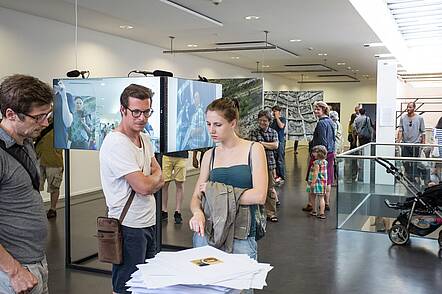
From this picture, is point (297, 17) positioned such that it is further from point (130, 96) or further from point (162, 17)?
point (130, 96)

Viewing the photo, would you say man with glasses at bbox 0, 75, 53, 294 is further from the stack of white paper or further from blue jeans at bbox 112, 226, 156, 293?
blue jeans at bbox 112, 226, 156, 293

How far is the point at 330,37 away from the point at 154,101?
654 cm

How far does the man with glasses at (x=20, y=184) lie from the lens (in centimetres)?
163

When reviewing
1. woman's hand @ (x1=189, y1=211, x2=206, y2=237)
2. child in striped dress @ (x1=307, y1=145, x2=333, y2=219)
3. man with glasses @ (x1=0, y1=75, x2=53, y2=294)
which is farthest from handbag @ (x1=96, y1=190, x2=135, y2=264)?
child in striped dress @ (x1=307, y1=145, x2=333, y2=219)

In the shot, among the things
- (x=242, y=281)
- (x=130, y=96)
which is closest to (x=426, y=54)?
(x=130, y=96)

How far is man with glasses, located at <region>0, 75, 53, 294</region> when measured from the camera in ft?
5.36

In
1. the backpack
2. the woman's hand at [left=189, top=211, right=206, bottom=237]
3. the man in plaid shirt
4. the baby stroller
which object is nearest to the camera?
the woman's hand at [left=189, top=211, right=206, bottom=237]

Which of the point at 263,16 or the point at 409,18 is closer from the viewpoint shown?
the point at 263,16

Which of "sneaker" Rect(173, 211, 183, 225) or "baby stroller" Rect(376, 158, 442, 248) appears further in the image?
"sneaker" Rect(173, 211, 183, 225)

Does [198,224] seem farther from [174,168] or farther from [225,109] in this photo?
[174,168]

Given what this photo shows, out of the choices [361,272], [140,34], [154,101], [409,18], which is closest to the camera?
[154,101]

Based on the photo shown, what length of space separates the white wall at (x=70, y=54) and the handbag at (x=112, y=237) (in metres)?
5.30

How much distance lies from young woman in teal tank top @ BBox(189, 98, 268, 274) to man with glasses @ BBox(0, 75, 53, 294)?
703 millimetres

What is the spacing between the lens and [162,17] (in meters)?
7.56
